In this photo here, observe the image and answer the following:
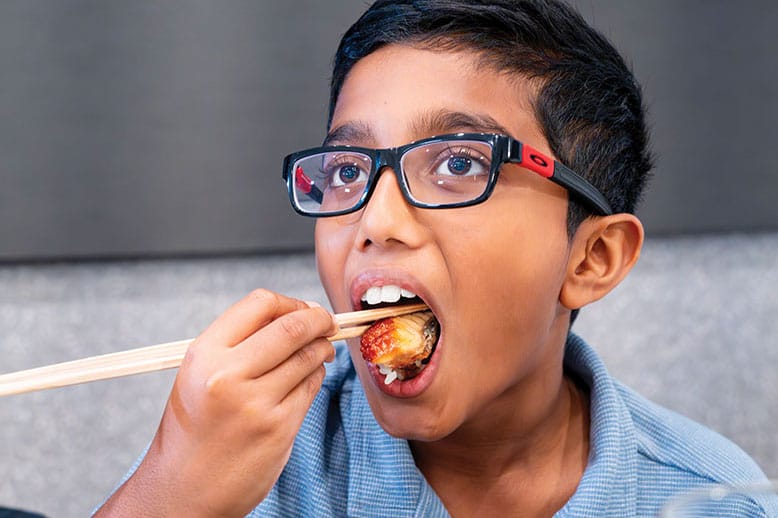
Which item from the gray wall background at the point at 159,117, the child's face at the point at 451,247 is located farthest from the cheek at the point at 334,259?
the gray wall background at the point at 159,117

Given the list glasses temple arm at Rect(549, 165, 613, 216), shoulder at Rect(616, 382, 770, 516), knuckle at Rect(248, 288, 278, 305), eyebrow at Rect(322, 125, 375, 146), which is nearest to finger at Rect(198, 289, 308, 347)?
knuckle at Rect(248, 288, 278, 305)

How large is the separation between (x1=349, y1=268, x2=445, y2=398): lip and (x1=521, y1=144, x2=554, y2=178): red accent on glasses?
175mm

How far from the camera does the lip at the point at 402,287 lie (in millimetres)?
944

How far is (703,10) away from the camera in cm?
180

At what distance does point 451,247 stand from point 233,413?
30cm

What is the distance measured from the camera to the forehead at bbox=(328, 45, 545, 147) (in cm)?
97

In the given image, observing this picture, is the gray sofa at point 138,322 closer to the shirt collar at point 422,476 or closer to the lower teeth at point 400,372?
the shirt collar at point 422,476

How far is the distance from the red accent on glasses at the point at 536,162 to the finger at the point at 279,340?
28 cm

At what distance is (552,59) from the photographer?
3.52 feet

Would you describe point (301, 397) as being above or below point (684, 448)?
above

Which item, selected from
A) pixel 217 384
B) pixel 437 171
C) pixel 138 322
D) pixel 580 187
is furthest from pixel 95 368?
pixel 138 322

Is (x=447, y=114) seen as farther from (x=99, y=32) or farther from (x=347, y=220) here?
(x=99, y=32)

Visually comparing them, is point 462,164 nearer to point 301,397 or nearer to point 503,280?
point 503,280

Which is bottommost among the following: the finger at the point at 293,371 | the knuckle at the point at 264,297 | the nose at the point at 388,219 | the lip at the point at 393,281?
the finger at the point at 293,371
